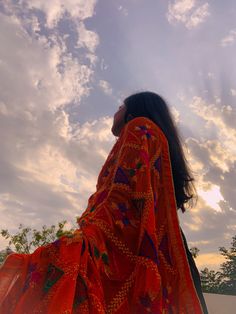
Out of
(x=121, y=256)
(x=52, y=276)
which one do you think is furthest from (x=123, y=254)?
(x=52, y=276)

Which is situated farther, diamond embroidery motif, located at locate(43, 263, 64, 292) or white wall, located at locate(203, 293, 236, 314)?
white wall, located at locate(203, 293, 236, 314)

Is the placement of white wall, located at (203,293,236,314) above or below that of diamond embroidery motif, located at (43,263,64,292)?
above

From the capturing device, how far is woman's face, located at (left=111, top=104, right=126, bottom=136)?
288 centimetres

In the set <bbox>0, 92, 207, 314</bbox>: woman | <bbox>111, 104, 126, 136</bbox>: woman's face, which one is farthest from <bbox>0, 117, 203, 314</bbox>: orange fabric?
<bbox>111, 104, 126, 136</bbox>: woman's face

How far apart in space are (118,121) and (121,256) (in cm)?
127

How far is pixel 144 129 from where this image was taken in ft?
7.97

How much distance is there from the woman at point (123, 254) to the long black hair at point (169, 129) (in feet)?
0.05

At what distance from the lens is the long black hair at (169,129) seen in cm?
259

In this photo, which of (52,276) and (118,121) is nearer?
(52,276)

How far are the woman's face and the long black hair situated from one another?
34mm

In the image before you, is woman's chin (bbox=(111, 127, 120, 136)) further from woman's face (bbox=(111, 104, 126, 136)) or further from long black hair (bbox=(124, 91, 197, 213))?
long black hair (bbox=(124, 91, 197, 213))

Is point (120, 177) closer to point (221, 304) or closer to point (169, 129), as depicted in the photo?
point (169, 129)

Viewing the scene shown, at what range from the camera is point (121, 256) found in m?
1.94

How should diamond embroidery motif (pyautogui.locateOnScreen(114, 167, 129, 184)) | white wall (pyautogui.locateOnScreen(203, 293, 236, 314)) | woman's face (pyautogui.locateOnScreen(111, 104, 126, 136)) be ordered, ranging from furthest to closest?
white wall (pyautogui.locateOnScreen(203, 293, 236, 314)) → woman's face (pyautogui.locateOnScreen(111, 104, 126, 136)) → diamond embroidery motif (pyautogui.locateOnScreen(114, 167, 129, 184))
